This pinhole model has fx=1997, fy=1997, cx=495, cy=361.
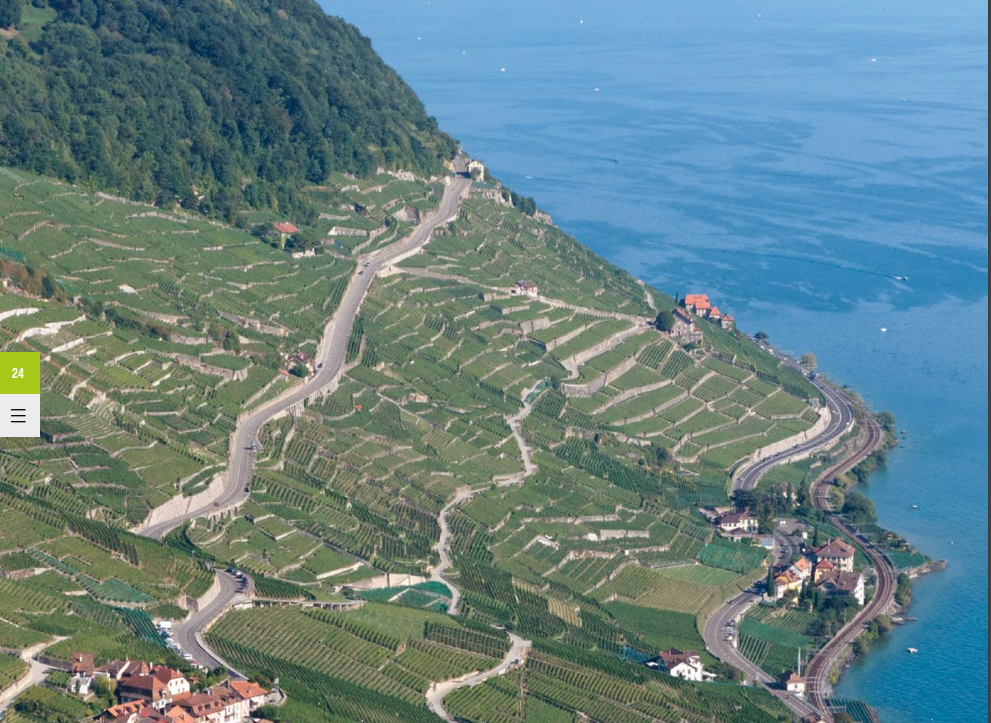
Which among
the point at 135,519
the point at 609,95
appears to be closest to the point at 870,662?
the point at 135,519

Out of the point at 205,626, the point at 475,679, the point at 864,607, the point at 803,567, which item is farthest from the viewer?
the point at 803,567

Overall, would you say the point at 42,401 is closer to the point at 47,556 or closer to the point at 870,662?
the point at 47,556

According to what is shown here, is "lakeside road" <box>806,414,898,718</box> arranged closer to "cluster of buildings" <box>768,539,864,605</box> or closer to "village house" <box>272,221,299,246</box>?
"cluster of buildings" <box>768,539,864,605</box>

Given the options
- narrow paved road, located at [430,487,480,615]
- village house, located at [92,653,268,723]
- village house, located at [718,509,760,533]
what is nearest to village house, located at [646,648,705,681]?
narrow paved road, located at [430,487,480,615]

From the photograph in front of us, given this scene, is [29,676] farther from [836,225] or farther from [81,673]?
[836,225]

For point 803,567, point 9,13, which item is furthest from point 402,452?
point 9,13
